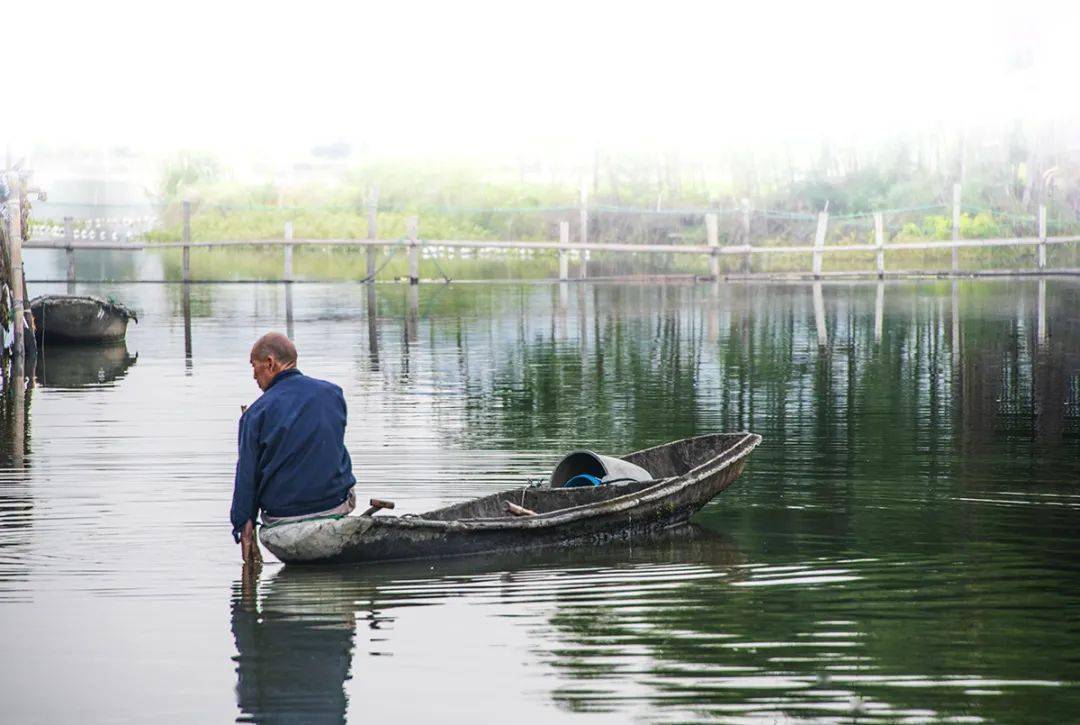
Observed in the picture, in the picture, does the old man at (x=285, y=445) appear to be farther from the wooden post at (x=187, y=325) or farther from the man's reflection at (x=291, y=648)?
the wooden post at (x=187, y=325)

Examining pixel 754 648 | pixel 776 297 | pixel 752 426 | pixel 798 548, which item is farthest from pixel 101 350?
pixel 754 648

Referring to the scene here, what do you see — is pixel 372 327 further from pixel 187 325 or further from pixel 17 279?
pixel 17 279

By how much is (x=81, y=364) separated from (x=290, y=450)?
13719 mm

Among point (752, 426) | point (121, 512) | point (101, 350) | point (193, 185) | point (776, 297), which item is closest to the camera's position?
point (121, 512)

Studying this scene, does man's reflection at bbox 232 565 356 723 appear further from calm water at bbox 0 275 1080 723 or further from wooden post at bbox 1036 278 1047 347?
wooden post at bbox 1036 278 1047 347

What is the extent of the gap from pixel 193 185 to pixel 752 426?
50.5 meters

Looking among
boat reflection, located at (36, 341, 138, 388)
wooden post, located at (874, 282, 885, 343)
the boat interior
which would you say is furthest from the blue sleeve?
wooden post, located at (874, 282, 885, 343)

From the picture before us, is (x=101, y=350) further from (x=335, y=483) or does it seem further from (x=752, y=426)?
(x=335, y=483)

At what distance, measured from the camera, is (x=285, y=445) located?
801 cm

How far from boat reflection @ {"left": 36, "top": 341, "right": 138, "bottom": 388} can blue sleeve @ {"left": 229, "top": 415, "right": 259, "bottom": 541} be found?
10624mm

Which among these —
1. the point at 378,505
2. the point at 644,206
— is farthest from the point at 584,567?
the point at 644,206

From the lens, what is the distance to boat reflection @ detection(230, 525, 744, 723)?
6406 millimetres

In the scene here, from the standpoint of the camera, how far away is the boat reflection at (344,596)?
6406 mm

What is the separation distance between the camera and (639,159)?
5734cm
